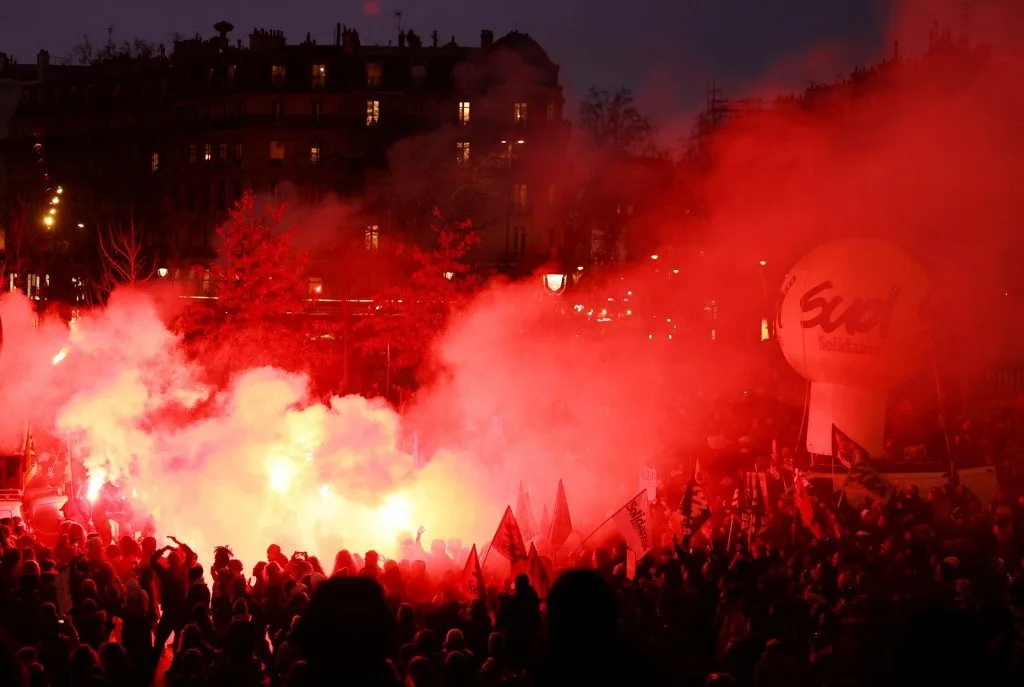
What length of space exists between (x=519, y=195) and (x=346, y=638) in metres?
49.6

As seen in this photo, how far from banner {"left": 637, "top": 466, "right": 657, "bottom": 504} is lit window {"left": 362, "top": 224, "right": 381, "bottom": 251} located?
31.5 m

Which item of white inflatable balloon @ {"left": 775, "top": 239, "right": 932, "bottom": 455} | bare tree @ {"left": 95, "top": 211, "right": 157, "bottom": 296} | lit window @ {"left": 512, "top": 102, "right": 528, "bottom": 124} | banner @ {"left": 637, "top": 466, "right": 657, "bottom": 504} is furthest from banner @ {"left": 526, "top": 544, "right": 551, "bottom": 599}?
lit window @ {"left": 512, "top": 102, "right": 528, "bottom": 124}

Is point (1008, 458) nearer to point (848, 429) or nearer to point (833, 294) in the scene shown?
point (848, 429)

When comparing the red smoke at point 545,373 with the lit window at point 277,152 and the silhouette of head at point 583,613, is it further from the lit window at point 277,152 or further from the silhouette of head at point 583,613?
the lit window at point 277,152

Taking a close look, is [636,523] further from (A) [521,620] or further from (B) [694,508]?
(A) [521,620]

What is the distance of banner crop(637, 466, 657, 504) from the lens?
48.2ft

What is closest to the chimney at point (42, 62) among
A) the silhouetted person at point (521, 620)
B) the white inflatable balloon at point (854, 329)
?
the white inflatable balloon at point (854, 329)

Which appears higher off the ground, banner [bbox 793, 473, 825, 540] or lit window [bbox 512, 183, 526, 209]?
lit window [bbox 512, 183, 526, 209]

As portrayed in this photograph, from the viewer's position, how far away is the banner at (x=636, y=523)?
1251cm

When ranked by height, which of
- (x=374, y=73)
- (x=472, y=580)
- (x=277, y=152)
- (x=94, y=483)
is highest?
(x=374, y=73)

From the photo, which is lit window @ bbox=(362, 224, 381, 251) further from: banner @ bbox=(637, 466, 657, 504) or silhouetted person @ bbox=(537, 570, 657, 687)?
silhouetted person @ bbox=(537, 570, 657, 687)

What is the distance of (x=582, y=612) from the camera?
3.47 metres

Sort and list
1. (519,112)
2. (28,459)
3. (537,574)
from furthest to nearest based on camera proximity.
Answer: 1. (519,112)
2. (28,459)
3. (537,574)

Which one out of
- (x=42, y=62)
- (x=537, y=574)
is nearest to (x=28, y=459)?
(x=537, y=574)
